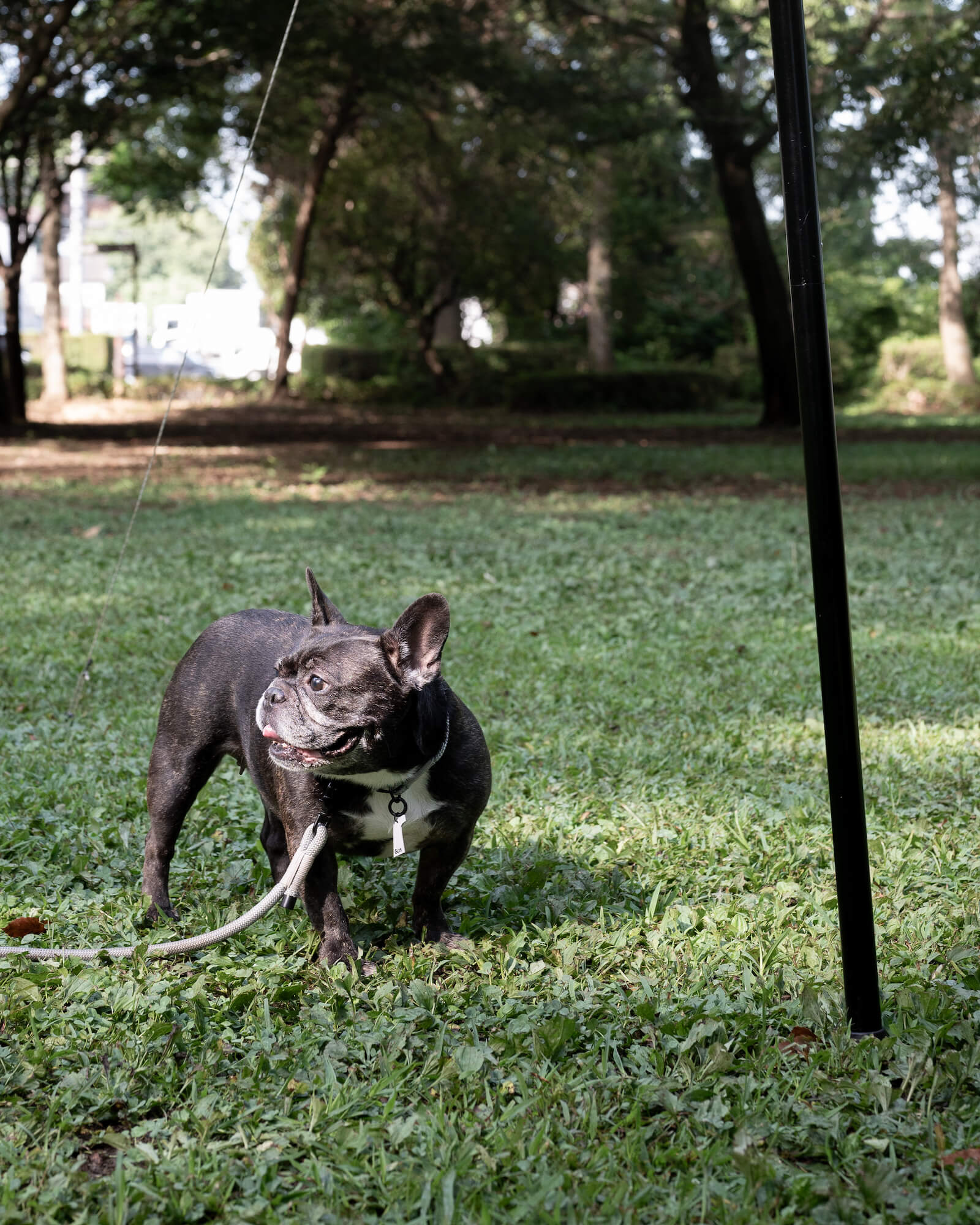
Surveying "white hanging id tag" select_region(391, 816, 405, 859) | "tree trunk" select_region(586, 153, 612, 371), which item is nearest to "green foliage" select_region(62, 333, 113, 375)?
"tree trunk" select_region(586, 153, 612, 371)

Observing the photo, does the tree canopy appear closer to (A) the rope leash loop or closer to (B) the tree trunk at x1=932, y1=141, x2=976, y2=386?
(B) the tree trunk at x1=932, y1=141, x2=976, y2=386

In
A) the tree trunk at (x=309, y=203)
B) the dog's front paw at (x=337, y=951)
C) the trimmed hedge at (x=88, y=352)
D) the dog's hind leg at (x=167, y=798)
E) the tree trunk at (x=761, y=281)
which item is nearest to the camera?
the dog's front paw at (x=337, y=951)

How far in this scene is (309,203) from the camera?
30.3 m

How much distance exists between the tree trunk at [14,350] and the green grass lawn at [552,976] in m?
17.4

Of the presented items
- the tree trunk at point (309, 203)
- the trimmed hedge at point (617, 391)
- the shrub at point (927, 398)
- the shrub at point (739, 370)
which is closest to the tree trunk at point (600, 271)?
the trimmed hedge at point (617, 391)

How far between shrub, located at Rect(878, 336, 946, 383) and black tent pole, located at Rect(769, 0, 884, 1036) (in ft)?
119

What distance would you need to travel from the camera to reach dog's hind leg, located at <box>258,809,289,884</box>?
381cm

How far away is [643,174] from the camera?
3594 centimetres

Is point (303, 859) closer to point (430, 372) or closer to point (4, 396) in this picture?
point (4, 396)

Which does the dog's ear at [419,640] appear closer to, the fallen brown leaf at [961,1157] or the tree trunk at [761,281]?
the fallen brown leaf at [961,1157]

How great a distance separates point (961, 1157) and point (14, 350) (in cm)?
2363

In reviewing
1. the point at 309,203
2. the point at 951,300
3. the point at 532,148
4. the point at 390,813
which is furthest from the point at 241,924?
the point at 951,300

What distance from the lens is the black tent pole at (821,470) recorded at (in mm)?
2553

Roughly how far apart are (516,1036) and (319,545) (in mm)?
8107
